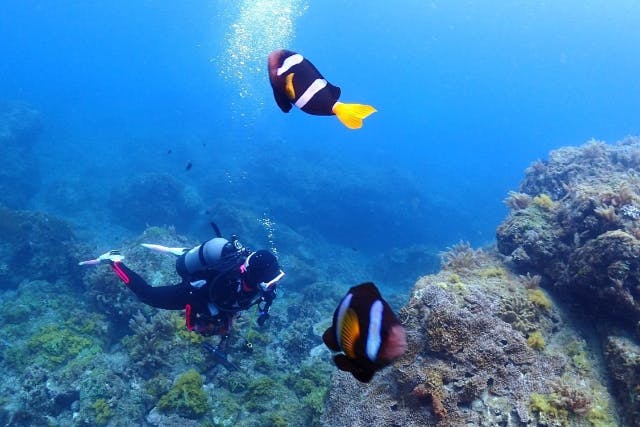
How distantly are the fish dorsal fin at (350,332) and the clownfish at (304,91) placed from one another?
0.79 m

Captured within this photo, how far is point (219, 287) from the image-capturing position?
554 centimetres

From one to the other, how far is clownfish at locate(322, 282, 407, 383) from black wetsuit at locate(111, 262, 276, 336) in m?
4.19

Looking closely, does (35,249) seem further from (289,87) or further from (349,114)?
(349,114)

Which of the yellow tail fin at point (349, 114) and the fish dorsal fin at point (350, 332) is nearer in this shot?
the fish dorsal fin at point (350, 332)

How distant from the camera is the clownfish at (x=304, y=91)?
5.33 feet

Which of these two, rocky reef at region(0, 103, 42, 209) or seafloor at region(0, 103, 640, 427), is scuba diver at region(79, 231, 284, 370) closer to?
seafloor at region(0, 103, 640, 427)

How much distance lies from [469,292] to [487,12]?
174061 millimetres

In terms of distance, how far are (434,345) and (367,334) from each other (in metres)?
3.79

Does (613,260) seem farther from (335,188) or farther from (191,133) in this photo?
(191,133)

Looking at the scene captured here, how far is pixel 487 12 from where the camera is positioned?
148000mm

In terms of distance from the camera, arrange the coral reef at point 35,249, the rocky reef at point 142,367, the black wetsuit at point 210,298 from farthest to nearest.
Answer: the coral reef at point 35,249 → the rocky reef at point 142,367 → the black wetsuit at point 210,298

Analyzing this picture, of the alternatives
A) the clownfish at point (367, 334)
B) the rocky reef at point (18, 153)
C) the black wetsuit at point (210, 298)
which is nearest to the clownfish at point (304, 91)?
the clownfish at point (367, 334)

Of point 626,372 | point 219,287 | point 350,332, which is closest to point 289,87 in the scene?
point 350,332

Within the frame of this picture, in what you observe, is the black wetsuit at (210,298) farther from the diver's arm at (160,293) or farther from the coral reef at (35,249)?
the coral reef at (35,249)
